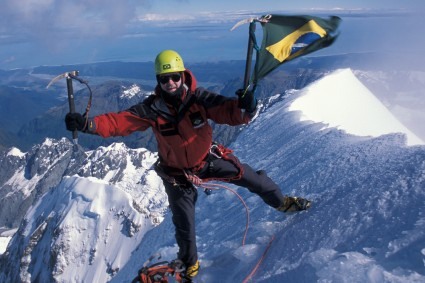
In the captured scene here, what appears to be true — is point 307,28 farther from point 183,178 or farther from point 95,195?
point 95,195

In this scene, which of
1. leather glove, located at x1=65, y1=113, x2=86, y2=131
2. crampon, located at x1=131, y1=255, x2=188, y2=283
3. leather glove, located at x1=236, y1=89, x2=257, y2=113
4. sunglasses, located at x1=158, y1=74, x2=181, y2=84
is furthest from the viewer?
crampon, located at x1=131, y1=255, x2=188, y2=283

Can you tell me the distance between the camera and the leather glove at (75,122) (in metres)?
6.45

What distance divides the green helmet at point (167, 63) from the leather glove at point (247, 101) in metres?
1.21

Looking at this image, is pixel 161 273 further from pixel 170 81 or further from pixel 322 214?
pixel 170 81

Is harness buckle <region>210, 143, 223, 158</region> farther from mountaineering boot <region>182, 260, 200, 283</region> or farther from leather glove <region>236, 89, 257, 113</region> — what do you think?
mountaineering boot <region>182, 260, 200, 283</region>

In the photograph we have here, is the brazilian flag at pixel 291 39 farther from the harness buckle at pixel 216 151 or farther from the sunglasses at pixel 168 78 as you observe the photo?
the harness buckle at pixel 216 151

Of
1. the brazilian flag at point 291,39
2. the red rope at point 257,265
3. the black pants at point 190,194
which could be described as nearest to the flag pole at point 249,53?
the brazilian flag at point 291,39

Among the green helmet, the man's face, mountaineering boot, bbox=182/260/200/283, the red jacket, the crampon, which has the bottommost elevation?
mountaineering boot, bbox=182/260/200/283

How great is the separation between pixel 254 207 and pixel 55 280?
124m

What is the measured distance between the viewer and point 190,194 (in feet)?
24.6

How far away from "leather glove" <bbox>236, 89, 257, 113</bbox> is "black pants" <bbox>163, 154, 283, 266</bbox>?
5.76ft

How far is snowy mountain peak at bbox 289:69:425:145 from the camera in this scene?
15496 millimetres

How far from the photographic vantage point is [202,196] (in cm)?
1345

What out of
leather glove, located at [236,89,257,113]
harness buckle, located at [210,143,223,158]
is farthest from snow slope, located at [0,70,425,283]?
leather glove, located at [236,89,257,113]
